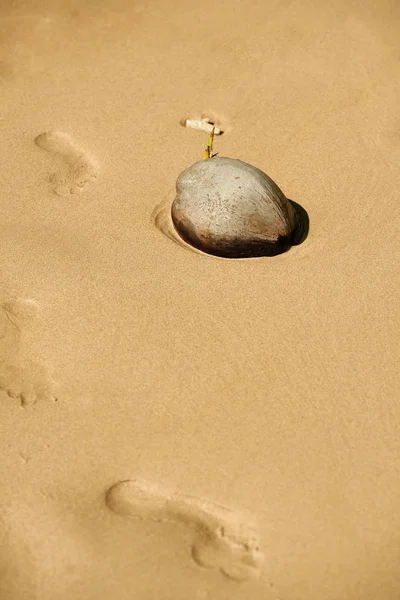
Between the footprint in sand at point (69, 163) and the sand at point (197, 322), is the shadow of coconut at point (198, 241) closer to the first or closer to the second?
the sand at point (197, 322)

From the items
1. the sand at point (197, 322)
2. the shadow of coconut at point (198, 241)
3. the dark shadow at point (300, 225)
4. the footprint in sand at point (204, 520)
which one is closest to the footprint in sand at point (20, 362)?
the sand at point (197, 322)

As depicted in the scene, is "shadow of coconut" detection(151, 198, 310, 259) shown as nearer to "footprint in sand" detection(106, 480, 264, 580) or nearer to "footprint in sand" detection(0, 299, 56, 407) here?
"footprint in sand" detection(0, 299, 56, 407)

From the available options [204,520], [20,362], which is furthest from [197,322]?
[204,520]

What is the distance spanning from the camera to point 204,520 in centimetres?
323

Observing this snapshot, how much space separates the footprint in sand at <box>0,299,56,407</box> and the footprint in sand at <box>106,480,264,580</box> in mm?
654

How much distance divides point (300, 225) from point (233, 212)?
1.69 feet

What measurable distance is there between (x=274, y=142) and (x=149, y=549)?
3.04m

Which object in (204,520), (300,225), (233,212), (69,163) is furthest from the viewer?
(69,163)

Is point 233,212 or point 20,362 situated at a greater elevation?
point 233,212

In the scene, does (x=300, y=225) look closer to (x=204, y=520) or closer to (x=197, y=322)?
(x=197, y=322)

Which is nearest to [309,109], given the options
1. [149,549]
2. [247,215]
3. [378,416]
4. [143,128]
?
[143,128]

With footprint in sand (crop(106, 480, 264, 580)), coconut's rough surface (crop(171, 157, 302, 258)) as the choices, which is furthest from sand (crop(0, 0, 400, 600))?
coconut's rough surface (crop(171, 157, 302, 258))

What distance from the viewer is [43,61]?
20.2 ft

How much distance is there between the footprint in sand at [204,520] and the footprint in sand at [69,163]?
223 centimetres
